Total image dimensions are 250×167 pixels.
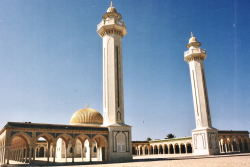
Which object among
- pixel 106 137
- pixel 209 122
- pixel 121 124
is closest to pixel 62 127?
pixel 106 137

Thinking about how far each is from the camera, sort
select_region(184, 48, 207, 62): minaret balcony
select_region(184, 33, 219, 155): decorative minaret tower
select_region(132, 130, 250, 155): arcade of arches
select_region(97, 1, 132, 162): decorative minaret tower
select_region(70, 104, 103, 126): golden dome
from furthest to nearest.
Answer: select_region(70, 104, 103, 126): golden dome, select_region(132, 130, 250, 155): arcade of arches, select_region(184, 48, 207, 62): minaret balcony, select_region(184, 33, 219, 155): decorative minaret tower, select_region(97, 1, 132, 162): decorative minaret tower

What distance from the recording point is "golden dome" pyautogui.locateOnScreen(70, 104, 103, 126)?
4253 centimetres

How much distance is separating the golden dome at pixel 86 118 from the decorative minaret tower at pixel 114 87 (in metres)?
15.0

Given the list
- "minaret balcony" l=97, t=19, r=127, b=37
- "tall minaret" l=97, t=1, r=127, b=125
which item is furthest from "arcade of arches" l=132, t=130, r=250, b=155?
"minaret balcony" l=97, t=19, r=127, b=37

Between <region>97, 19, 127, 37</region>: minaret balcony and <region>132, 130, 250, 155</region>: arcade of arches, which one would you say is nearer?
<region>97, 19, 127, 37</region>: minaret balcony

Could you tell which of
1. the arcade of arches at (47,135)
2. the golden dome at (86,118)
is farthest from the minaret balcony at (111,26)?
the golden dome at (86,118)

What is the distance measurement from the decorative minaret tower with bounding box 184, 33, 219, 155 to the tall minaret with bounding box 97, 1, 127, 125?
13744 millimetres

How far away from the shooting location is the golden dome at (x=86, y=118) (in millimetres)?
42531

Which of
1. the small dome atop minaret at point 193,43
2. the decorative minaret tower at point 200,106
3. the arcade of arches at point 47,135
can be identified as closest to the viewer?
the arcade of arches at point 47,135

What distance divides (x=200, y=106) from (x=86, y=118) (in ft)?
67.2

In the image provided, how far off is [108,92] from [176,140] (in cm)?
2466

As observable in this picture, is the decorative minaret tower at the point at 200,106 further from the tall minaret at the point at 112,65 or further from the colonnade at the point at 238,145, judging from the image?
the tall minaret at the point at 112,65

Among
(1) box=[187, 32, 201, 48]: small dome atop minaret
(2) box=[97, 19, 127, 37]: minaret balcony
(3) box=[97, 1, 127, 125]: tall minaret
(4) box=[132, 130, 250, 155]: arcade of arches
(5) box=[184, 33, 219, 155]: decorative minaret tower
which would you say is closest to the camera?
(3) box=[97, 1, 127, 125]: tall minaret

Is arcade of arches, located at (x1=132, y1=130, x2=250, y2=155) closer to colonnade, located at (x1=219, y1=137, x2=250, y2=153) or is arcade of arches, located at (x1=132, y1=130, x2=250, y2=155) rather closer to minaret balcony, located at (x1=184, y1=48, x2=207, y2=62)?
colonnade, located at (x1=219, y1=137, x2=250, y2=153)
